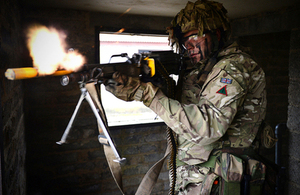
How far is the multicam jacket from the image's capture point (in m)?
1.54

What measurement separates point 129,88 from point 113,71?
0.52ft

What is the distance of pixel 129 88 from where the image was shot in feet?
5.37

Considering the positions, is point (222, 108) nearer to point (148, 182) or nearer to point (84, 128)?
point (148, 182)

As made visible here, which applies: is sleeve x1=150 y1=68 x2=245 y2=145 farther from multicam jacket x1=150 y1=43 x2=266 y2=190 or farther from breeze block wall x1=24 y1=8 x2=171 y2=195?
breeze block wall x1=24 y1=8 x2=171 y2=195

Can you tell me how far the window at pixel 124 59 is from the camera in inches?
127

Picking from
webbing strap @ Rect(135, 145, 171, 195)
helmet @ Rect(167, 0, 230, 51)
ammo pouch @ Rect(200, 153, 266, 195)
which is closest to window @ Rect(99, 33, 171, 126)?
webbing strap @ Rect(135, 145, 171, 195)

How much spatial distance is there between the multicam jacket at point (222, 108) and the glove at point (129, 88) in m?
0.06

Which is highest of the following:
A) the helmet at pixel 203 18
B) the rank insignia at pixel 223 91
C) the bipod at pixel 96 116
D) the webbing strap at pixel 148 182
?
the helmet at pixel 203 18

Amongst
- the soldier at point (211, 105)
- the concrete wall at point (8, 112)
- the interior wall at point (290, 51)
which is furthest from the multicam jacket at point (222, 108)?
the interior wall at point (290, 51)

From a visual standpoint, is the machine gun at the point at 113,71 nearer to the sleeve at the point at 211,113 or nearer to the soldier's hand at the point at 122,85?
the soldier's hand at the point at 122,85

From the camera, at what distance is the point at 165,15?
3.36 metres

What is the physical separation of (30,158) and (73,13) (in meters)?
1.81

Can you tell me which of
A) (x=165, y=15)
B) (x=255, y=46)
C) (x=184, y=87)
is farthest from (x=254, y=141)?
(x=255, y=46)

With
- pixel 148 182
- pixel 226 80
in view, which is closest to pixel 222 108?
pixel 226 80
